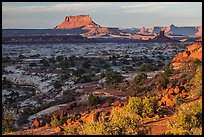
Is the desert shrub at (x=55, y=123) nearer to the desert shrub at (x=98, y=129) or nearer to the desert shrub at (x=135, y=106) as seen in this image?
the desert shrub at (x=135, y=106)

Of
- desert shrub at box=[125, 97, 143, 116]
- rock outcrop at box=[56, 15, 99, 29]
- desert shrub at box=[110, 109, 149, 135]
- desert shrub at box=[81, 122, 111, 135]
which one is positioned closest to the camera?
desert shrub at box=[81, 122, 111, 135]

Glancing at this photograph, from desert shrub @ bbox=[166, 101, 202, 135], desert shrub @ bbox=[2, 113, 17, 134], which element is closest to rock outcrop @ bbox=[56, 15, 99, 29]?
desert shrub @ bbox=[2, 113, 17, 134]

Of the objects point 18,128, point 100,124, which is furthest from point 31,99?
point 100,124

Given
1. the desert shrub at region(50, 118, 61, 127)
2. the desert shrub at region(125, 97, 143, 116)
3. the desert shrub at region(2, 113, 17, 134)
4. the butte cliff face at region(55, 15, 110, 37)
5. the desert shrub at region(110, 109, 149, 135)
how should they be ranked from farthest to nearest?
the butte cliff face at region(55, 15, 110, 37), the desert shrub at region(2, 113, 17, 134), the desert shrub at region(50, 118, 61, 127), the desert shrub at region(125, 97, 143, 116), the desert shrub at region(110, 109, 149, 135)

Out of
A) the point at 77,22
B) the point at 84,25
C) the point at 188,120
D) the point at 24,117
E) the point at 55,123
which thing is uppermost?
the point at 188,120

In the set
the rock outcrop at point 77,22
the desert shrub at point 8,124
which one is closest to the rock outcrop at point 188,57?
the desert shrub at point 8,124

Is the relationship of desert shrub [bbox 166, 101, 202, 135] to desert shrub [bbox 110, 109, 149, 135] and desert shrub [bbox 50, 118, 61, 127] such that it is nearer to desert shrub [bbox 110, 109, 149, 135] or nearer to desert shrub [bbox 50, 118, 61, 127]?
desert shrub [bbox 110, 109, 149, 135]

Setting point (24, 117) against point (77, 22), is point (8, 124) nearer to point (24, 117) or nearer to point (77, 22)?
point (24, 117)

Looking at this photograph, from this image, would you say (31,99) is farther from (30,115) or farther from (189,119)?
(189,119)

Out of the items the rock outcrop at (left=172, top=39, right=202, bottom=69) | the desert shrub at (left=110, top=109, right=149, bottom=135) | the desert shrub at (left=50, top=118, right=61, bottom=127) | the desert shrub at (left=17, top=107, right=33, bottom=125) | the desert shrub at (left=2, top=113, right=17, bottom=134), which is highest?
the desert shrub at (left=110, top=109, right=149, bottom=135)

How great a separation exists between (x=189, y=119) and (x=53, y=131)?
4655mm

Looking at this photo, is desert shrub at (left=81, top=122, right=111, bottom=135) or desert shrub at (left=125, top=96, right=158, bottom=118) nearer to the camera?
desert shrub at (left=81, top=122, right=111, bottom=135)

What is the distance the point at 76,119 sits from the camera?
523 inches

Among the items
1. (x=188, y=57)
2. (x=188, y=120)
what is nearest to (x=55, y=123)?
(x=188, y=120)
